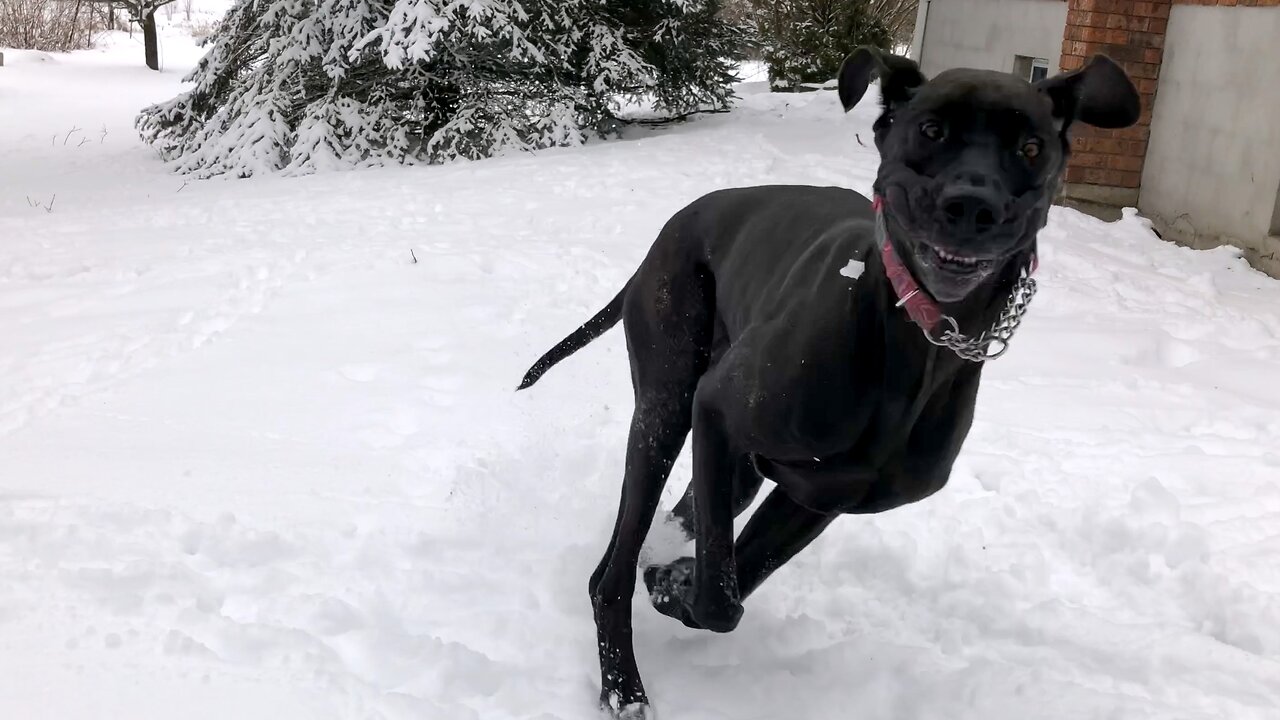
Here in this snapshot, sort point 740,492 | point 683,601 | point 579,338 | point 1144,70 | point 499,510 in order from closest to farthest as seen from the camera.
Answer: point 683,601 < point 740,492 < point 579,338 < point 499,510 < point 1144,70

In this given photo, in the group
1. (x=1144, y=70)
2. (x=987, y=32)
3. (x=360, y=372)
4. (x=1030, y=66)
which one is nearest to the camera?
(x=360, y=372)

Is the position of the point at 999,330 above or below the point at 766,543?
above

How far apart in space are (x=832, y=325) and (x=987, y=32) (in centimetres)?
954

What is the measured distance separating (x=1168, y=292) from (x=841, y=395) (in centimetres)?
500

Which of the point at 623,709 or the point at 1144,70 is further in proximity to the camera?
the point at 1144,70

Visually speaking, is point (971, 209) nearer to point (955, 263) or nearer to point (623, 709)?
point (955, 263)

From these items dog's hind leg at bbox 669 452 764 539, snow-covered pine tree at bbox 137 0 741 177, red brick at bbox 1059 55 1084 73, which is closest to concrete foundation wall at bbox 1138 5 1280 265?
red brick at bbox 1059 55 1084 73

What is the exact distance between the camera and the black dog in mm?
2041

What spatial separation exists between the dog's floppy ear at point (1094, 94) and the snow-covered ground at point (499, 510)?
60.9 inches

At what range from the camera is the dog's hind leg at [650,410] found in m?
2.87

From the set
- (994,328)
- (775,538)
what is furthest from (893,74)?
(775,538)

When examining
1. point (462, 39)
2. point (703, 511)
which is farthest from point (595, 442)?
point (462, 39)

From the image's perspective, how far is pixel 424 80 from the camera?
36.6 feet

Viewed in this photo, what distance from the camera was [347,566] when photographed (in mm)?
3285
